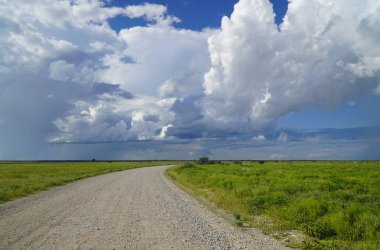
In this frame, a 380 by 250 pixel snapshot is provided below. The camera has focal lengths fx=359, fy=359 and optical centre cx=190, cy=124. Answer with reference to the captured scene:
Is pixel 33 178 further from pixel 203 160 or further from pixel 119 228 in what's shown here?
pixel 203 160

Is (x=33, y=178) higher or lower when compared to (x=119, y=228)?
higher

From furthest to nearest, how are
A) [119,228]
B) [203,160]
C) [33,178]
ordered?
[203,160]
[33,178]
[119,228]

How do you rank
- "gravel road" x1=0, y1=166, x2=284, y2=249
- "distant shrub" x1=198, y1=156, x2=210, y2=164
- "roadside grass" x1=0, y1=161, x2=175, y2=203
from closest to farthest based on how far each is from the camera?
1. "gravel road" x1=0, y1=166, x2=284, y2=249
2. "roadside grass" x1=0, y1=161, x2=175, y2=203
3. "distant shrub" x1=198, y1=156, x2=210, y2=164

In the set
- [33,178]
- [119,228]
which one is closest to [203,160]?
[33,178]

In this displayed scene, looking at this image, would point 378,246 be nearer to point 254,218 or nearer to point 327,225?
point 327,225

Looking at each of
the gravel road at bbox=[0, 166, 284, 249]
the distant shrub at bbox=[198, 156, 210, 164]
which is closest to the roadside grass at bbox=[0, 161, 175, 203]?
the gravel road at bbox=[0, 166, 284, 249]

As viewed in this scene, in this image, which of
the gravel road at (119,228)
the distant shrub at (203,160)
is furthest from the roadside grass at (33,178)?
the distant shrub at (203,160)

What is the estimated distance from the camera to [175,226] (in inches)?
487

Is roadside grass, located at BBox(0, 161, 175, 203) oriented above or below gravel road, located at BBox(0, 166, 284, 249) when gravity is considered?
above

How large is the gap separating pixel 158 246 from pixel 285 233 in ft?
14.8

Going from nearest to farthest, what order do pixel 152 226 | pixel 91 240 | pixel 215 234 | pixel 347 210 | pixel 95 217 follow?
pixel 91 240 → pixel 215 234 → pixel 152 226 → pixel 347 210 → pixel 95 217

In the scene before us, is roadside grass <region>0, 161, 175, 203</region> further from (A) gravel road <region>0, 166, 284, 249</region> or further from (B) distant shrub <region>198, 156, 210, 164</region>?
(B) distant shrub <region>198, 156, 210, 164</region>

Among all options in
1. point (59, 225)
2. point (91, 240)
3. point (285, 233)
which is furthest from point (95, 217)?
point (285, 233)

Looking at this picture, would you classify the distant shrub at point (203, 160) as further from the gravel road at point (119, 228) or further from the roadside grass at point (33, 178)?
the gravel road at point (119, 228)
